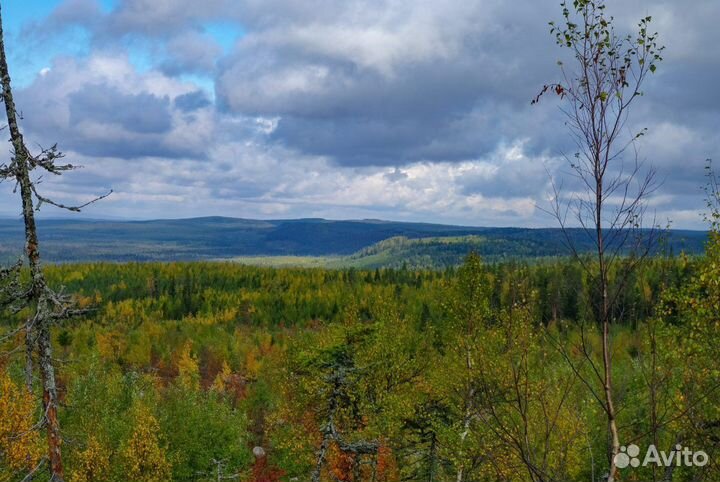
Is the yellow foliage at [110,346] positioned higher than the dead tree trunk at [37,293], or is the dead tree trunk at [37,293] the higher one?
the dead tree trunk at [37,293]

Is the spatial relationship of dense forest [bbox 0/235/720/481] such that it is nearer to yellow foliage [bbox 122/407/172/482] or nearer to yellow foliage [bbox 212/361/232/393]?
yellow foliage [bbox 122/407/172/482]

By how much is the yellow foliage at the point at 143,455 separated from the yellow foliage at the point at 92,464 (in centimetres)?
174

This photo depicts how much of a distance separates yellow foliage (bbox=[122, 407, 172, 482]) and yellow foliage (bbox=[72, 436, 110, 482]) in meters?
1.74

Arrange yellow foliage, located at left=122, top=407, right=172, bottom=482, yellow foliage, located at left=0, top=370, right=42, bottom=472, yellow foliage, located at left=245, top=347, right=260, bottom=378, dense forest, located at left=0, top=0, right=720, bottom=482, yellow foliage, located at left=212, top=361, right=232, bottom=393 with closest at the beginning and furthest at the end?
dense forest, located at left=0, top=0, right=720, bottom=482, yellow foliage, located at left=0, top=370, right=42, bottom=472, yellow foliage, located at left=122, top=407, right=172, bottom=482, yellow foliage, located at left=212, top=361, right=232, bottom=393, yellow foliage, located at left=245, top=347, right=260, bottom=378

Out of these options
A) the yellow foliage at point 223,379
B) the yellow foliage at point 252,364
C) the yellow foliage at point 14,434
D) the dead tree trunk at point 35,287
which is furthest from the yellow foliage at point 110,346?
the dead tree trunk at point 35,287

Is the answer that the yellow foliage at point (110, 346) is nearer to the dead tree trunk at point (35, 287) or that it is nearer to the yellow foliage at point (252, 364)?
the yellow foliage at point (252, 364)

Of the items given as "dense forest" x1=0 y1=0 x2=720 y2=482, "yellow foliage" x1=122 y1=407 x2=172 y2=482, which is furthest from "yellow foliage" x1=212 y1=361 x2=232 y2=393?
"yellow foliage" x1=122 y1=407 x2=172 y2=482

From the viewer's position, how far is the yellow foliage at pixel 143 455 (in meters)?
41.0

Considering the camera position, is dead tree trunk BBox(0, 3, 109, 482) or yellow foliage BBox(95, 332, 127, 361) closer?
dead tree trunk BBox(0, 3, 109, 482)

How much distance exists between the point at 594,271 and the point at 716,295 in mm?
10622

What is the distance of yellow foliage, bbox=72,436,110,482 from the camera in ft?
128

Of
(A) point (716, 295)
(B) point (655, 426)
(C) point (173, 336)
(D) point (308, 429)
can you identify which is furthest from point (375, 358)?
(C) point (173, 336)

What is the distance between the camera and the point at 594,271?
28.7 ft

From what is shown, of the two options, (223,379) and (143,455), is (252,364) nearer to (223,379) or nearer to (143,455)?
(223,379)
